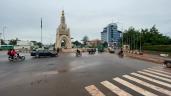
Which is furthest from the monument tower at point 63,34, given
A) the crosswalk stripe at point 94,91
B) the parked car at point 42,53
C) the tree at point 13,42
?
the crosswalk stripe at point 94,91

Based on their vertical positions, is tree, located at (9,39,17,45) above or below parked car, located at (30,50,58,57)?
above

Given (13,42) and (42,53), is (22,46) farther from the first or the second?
(42,53)

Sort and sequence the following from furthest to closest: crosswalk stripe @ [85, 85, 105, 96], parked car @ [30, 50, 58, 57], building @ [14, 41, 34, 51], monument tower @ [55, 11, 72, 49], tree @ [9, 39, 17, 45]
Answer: tree @ [9, 39, 17, 45], building @ [14, 41, 34, 51], monument tower @ [55, 11, 72, 49], parked car @ [30, 50, 58, 57], crosswalk stripe @ [85, 85, 105, 96]

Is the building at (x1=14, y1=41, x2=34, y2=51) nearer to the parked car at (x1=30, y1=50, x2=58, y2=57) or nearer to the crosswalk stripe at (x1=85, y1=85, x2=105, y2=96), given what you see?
the parked car at (x1=30, y1=50, x2=58, y2=57)

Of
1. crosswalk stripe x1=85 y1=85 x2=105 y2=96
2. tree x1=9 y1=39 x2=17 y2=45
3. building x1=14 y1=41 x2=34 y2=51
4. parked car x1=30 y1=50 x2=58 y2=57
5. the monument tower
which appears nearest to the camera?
crosswalk stripe x1=85 y1=85 x2=105 y2=96

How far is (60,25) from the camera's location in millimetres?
124375

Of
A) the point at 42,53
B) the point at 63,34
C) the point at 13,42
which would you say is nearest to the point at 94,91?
the point at 42,53

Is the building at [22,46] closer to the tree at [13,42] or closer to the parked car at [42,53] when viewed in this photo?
the tree at [13,42]

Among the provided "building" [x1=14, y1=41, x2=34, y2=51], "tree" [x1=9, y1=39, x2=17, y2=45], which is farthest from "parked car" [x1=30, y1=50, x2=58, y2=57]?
"tree" [x1=9, y1=39, x2=17, y2=45]

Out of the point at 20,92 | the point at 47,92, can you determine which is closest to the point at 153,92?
the point at 47,92

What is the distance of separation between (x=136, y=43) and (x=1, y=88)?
334 ft

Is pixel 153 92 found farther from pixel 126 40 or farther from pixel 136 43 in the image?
pixel 126 40

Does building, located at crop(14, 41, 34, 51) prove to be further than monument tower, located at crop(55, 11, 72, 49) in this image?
Yes

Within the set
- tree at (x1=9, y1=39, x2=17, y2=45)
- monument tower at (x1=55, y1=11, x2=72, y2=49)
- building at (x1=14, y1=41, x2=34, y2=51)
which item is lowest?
building at (x1=14, y1=41, x2=34, y2=51)
